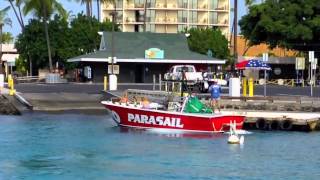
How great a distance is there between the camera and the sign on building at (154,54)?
84312 millimetres

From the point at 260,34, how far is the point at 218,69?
6691 mm

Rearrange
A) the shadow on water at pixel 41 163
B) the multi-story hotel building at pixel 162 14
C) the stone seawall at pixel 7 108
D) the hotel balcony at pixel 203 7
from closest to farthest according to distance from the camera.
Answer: the shadow on water at pixel 41 163 → the stone seawall at pixel 7 108 → the multi-story hotel building at pixel 162 14 → the hotel balcony at pixel 203 7

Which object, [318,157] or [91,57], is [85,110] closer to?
[318,157]

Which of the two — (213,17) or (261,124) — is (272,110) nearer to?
(261,124)

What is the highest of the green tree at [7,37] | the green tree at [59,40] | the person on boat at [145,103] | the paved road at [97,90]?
the green tree at [7,37]

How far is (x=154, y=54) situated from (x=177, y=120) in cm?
4857

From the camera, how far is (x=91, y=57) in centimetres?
8075

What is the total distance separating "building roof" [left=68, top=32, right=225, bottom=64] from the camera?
3270 inches

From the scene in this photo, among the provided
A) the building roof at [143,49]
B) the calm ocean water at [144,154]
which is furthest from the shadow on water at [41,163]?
the building roof at [143,49]

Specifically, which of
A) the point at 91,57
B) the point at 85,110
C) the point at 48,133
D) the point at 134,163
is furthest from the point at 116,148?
the point at 91,57

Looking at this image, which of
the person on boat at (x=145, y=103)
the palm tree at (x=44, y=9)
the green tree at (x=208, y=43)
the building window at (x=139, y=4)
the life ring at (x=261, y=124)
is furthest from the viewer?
the building window at (x=139, y=4)

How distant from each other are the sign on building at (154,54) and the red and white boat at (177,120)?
1823 inches

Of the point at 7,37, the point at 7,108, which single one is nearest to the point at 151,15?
the point at 7,37

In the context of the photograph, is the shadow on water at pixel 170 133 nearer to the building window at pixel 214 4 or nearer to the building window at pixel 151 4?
the building window at pixel 151 4
